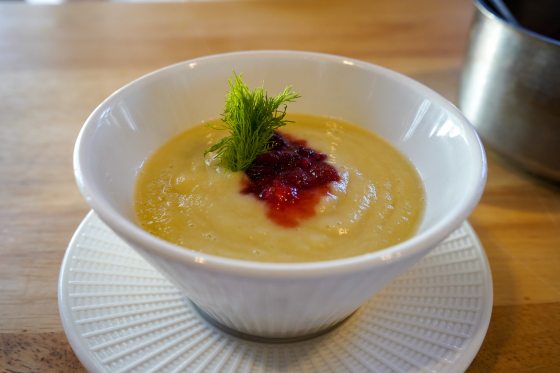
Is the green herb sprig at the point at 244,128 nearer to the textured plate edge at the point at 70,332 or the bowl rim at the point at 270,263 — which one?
the bowl rim at the point at 270,263

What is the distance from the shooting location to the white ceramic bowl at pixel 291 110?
835mm

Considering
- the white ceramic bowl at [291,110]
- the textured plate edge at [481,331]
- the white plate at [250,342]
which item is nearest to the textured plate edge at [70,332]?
the white plate at [250,342]

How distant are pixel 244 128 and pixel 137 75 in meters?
1.15

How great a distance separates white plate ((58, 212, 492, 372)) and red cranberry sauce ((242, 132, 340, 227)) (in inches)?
11.0

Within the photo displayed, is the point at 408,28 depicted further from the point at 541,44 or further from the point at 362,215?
the point at 362,215

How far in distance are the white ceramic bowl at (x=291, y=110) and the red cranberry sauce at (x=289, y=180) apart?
24 cm

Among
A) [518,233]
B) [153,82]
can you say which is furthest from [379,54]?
[153,82]

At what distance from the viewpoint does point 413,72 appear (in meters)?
2.35

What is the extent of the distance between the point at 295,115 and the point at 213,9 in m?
1.52

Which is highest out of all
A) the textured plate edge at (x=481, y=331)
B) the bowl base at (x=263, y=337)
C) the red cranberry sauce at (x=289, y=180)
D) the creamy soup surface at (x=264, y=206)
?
the red cranberry sauce at (x=289, y=180)

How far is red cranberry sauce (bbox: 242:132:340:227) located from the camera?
122 cm

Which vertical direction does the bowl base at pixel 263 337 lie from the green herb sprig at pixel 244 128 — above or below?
below

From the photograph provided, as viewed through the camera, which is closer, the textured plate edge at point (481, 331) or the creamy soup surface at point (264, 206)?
the textured plate edge at point (481, 331)

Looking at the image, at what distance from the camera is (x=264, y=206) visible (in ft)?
4.02
